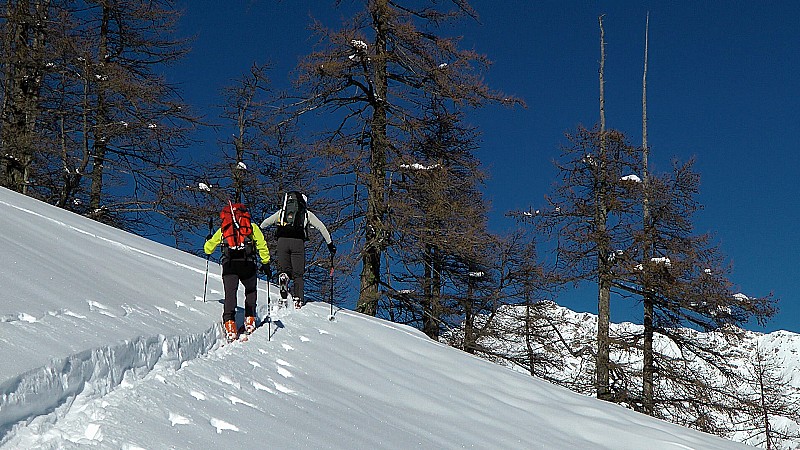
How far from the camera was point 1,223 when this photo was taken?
7.42m

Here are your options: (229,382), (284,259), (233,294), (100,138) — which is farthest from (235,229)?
(100,138)

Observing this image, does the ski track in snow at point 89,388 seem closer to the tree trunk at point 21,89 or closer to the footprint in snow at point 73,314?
the footprint in snow at point 73,314

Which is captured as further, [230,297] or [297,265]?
[297,265]

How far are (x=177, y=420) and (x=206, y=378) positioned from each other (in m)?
1.26

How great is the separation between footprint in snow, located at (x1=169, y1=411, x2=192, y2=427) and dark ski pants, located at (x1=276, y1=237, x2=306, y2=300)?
6.13 metres

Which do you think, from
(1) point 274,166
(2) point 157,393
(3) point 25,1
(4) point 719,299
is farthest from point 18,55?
(4) point 719,299

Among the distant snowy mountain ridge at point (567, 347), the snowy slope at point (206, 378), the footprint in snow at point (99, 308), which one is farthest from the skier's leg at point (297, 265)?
the distant snowy mountain ridge at point (567, 347)

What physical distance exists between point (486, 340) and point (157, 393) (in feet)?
48.3

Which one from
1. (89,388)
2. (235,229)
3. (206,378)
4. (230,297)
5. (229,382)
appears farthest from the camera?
(235,229)

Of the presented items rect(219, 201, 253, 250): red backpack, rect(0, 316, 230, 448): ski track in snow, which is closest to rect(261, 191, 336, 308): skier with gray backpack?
rect(219, 201, 253, 250): red backpack

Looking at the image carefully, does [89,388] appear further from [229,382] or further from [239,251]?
[239,251]

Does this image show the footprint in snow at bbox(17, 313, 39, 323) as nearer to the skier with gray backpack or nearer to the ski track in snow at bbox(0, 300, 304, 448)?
the ski track in snow at bbox(0, 300, 304, 448)

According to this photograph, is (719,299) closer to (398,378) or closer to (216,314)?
(398,378)

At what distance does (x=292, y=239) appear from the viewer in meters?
10.4
